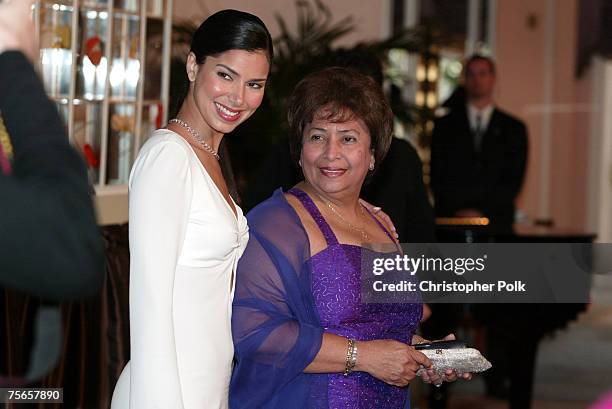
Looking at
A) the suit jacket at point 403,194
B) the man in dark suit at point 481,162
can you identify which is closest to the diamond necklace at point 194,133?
the suit jacket at point 403,194

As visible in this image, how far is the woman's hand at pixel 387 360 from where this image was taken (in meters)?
2.39

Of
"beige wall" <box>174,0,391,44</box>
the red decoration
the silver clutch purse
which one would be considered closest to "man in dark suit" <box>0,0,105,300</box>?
the silver clutch purse

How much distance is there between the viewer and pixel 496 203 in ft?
20.0

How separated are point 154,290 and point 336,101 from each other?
0.77 meters

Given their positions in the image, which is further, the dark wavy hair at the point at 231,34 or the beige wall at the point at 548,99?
the beige wall at the point at 548,99

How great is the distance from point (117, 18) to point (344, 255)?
2.17m

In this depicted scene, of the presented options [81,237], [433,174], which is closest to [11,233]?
[81,237]

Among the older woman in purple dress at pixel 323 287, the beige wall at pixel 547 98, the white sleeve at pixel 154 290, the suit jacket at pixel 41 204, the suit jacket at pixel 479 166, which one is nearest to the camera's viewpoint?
the suit jacket at pixel 41 204

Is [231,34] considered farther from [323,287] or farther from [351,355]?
[351,355]

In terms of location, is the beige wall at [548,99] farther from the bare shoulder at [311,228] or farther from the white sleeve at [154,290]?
the white sleeve at [154,290]

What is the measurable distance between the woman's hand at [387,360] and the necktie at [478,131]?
401cm

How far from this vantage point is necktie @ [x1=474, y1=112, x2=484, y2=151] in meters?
6.33

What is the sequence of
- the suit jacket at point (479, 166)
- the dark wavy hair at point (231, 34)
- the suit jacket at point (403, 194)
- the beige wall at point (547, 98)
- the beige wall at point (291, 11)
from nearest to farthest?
the dark wavy hair at point (231, 34) → the suit jacket at point (403, 194) → the beige wall at point (291, 11) → the suit jacket at point (479, 166) → the beige wall at point (547, 98)

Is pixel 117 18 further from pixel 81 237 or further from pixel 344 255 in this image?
pixel 81 237
